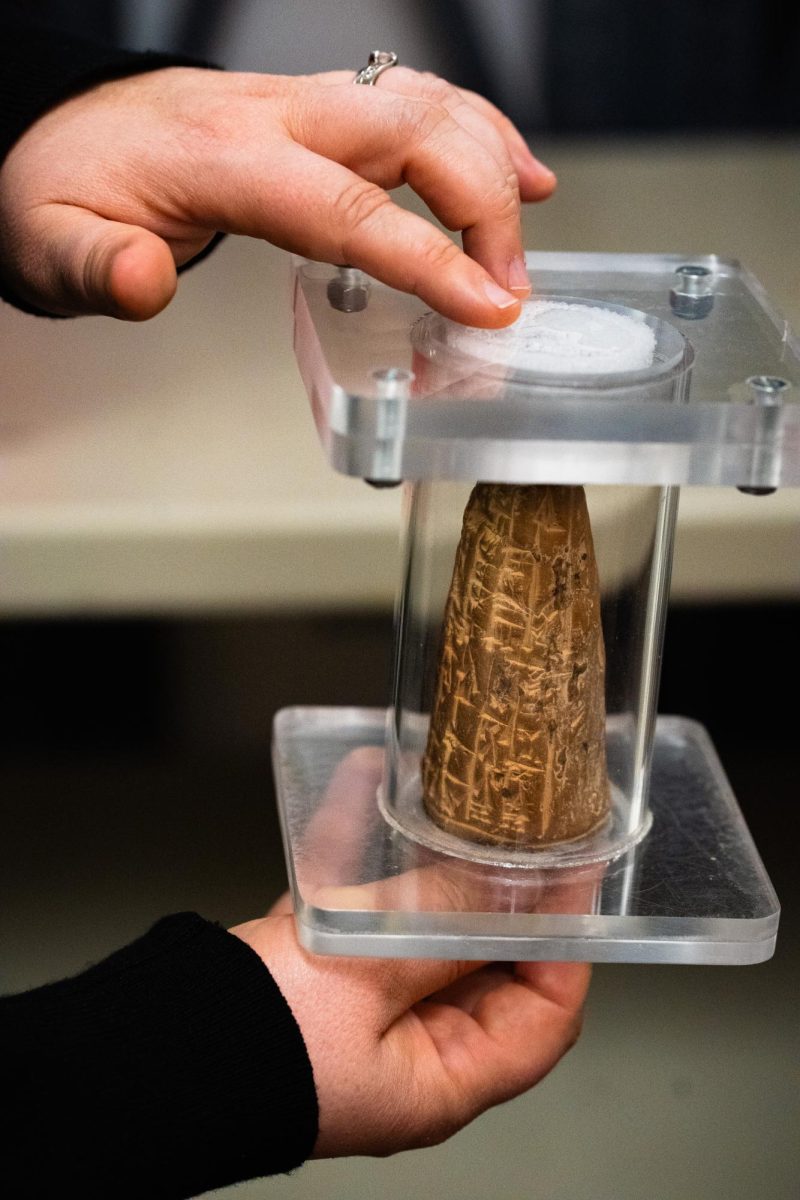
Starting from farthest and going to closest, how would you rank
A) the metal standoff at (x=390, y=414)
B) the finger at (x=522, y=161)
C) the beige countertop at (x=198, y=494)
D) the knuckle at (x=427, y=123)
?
the beige countertop at (x=198, y=494)
the finger at (x=522, y=161)
the knuckle at (x=427, y=123)
the metal standoff at (x=390, y=414)

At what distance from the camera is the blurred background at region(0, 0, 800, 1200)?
817mm

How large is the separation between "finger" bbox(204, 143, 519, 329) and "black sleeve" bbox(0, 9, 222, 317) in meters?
0.13

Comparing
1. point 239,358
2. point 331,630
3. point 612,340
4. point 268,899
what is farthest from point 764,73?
point 612,340

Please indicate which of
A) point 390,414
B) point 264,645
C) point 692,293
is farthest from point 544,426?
point 264,645

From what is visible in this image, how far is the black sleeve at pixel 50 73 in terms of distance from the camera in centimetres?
61

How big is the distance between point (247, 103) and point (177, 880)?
0.64 m

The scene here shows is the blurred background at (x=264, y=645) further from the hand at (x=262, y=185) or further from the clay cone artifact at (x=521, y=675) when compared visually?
the clay cone artifact at (x=521, y=675)

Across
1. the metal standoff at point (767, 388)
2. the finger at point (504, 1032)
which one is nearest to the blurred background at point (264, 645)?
the finger at point (504, 1032)

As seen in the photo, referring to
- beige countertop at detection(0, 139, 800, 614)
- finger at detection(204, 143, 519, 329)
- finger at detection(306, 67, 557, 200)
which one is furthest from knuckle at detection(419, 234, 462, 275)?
beige countertop at detection(0, 139, 800, 614)

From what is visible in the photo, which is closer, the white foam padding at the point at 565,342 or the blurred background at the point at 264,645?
the white foam padding at the point at 565,342

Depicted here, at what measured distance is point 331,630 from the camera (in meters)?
1.32

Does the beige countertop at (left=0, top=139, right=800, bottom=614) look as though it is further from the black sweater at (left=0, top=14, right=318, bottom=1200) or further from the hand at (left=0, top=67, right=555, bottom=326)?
the black sweater at (left=0, top=14, right=318, bottom=1200)

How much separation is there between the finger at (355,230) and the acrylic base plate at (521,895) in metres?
0.16

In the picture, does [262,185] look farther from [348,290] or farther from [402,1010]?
[402,1010]
